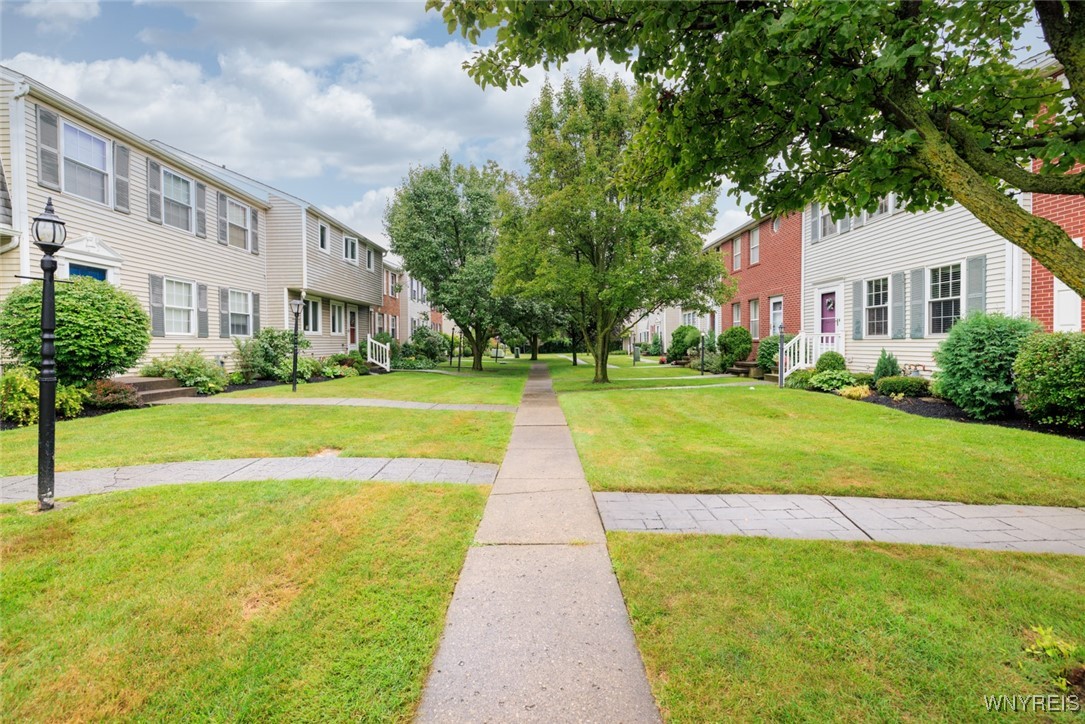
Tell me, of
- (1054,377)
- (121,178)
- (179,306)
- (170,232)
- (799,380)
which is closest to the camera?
(1054,377)

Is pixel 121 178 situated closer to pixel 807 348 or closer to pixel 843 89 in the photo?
pixel 843 89

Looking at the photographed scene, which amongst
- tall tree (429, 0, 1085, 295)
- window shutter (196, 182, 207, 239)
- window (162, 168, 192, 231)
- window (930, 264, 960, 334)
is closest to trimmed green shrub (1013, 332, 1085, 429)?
window (930, 264, 960, 334)

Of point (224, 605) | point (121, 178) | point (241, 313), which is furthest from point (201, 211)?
point (224, 605)

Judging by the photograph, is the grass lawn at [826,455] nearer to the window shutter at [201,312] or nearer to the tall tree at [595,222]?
the tall tree at [595,222]

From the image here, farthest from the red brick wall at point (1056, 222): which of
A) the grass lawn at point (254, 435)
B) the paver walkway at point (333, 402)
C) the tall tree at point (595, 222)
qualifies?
the paver walkway at point (333, 402)

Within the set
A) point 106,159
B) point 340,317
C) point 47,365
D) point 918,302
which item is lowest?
point 47,365

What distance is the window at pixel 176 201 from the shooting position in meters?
13.0

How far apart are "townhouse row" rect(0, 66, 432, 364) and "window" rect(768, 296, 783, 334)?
16.9 m

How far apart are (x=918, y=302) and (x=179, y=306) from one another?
61.5 ft

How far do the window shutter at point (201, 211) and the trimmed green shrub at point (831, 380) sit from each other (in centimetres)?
1745

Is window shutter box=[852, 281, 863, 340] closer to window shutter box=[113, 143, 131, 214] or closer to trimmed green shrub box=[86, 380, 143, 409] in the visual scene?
trimmed green shrub box=[86, 380, 143, 409]

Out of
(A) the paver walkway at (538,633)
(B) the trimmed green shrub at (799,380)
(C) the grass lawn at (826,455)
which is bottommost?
(A) the paver walkway at (538,633)

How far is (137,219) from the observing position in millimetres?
12055

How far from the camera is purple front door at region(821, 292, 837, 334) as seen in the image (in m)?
14.4
